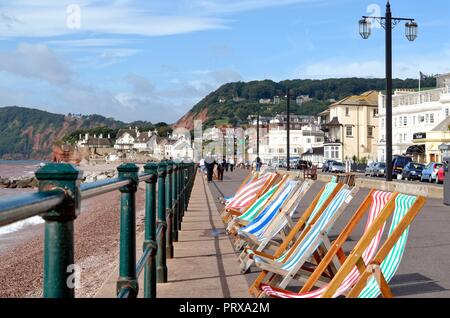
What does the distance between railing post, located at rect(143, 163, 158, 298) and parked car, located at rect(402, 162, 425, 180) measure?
44.5m

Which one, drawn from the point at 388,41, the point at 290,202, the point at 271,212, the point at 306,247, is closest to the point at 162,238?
the point at 306,247

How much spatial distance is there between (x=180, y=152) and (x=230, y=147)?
12293 millimetres

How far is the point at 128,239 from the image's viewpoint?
146 inches

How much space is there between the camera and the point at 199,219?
15.2 m

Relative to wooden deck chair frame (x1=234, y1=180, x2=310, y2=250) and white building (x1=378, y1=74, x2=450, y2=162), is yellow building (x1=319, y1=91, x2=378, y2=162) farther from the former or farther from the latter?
wooden deck chair frame (x1=234, y1=180, x2=310, y2=250)

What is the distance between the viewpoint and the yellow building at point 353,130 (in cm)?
10644


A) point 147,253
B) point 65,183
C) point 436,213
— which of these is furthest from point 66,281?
point 436,213

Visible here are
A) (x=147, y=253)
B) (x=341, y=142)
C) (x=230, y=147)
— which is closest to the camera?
(x=147, y=253)

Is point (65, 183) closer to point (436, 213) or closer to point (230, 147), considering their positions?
point (436, 213)

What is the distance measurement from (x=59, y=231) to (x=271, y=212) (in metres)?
7.05

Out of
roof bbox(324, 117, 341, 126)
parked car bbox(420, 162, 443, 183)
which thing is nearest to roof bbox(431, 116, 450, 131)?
parked car bbox(420, 162, 443, 183)

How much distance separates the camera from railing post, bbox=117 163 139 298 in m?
3.62

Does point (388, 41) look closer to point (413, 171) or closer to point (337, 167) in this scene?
point (413, 171)

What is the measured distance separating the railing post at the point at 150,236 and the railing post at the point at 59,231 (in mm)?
3013
